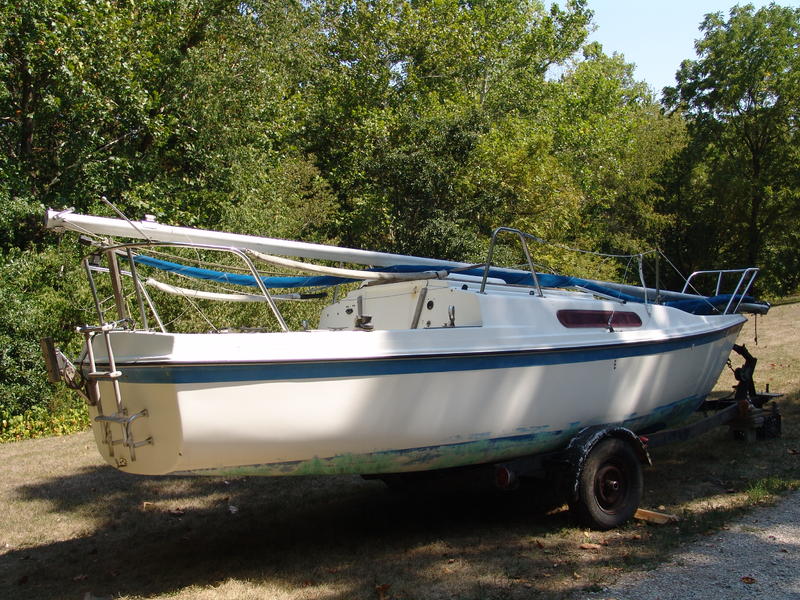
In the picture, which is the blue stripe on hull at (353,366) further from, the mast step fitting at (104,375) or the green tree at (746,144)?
the green tree at (746,144)

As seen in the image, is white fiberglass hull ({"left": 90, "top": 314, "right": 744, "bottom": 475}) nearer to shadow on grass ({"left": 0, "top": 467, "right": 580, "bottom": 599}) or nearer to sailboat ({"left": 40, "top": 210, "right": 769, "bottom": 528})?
sailboat ({"left": 40, "top": 210, "right": 769, "bottom": 528})

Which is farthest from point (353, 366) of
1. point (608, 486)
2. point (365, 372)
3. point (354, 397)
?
point (608, 486)

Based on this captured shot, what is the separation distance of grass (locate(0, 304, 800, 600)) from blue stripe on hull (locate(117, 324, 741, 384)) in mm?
1260

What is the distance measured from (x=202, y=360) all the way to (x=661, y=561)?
306 cm

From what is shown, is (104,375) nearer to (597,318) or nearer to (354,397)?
(354,397)

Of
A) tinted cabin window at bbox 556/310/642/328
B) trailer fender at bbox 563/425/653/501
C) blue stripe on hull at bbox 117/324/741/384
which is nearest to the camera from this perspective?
blue stripe on hull at bbox 117/324/741/384

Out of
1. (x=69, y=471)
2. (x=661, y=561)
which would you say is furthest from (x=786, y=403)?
(x=69, y=471)

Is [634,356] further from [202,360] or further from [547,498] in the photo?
[202,360]

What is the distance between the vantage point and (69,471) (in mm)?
8172

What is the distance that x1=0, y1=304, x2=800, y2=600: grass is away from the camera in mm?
4523

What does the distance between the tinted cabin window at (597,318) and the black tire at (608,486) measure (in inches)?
36.3

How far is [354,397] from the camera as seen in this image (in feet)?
14.9

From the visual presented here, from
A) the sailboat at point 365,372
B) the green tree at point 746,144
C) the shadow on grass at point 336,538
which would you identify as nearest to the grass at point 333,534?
the shadow on grass at point 336,538

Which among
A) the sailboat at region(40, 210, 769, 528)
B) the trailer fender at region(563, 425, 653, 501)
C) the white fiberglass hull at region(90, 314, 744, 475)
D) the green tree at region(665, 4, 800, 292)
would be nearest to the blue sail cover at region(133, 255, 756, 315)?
the sailboat at region(40, 210, 769, 528)
